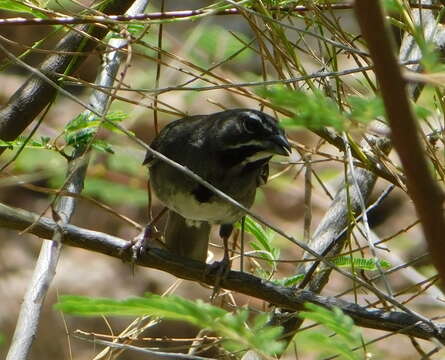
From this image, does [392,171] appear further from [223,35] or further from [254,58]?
[254,58]

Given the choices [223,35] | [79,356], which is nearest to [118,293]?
[79,356]

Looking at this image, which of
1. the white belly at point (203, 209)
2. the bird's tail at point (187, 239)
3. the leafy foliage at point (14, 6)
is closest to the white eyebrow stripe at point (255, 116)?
the white belly at point (203, 209)

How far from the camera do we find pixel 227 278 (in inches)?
131

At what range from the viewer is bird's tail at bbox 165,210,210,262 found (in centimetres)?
474

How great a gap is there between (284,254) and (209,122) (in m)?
5.68

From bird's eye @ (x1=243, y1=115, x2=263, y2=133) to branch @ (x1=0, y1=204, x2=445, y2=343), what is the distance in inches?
31.7

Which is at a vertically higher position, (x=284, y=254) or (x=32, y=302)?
(x=284, y=254)

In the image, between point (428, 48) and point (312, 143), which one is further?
point (312, 143)


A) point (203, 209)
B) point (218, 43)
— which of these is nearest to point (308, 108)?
point (203, 209)

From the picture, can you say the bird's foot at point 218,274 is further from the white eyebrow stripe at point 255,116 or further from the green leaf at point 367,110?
the green leaf at point 367,110

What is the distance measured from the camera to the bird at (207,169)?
4281mm

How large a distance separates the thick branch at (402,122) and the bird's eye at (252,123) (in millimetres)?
2635

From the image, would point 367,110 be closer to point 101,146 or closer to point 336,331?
point 336,331

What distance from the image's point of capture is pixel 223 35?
18.1 ft
